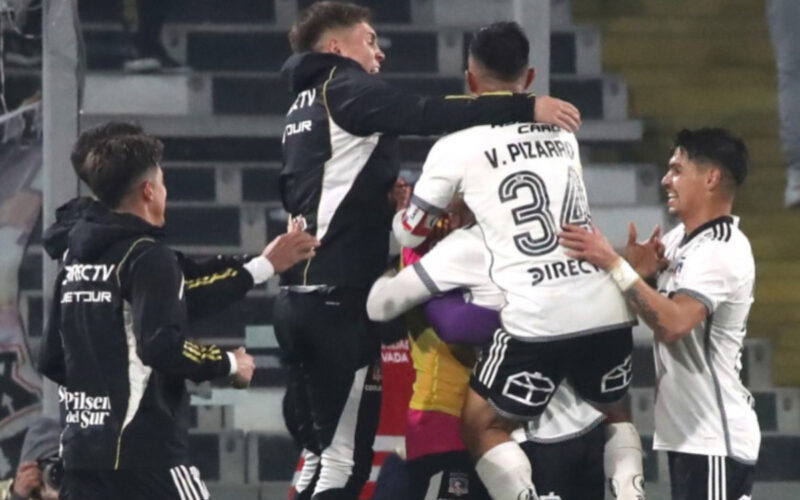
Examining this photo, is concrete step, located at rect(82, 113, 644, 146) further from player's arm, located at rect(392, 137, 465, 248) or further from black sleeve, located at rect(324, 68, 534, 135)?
player's arm, located at rect(392, 137, 465, 248)

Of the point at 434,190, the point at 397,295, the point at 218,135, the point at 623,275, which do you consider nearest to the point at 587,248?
the point at 623,275

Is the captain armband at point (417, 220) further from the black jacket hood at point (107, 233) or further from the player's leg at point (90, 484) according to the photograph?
the player's leg at point (90, 484)

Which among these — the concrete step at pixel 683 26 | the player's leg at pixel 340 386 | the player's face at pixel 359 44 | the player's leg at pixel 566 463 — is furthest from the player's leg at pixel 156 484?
the concrete step at pixel 683 26

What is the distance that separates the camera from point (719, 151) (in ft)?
16.7

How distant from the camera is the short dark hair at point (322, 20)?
18.3 ft

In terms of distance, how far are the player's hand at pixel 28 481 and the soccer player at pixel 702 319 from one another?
167cm

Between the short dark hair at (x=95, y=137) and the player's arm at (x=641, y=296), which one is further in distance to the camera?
the player's arm at (x=641, y=296)

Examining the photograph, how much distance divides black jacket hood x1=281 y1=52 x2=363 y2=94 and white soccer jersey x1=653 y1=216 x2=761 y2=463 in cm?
114

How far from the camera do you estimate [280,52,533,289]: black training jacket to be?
210 inches

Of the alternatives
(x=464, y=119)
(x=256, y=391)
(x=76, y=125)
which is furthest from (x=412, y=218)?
(x=256, y=391)

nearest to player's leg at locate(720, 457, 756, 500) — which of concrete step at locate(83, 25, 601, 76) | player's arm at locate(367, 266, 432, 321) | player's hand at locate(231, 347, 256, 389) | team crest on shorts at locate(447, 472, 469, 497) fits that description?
team crest on shorts at locate(447, 472, 469, 497)

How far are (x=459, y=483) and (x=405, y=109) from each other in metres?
1.08

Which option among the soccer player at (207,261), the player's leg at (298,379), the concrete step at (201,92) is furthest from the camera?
the concrete step at (201,92)

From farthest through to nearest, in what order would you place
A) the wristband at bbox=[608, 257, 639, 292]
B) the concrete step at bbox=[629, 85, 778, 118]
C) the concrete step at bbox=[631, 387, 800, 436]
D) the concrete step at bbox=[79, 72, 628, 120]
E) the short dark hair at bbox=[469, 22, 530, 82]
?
the concrete step at bbox=[629, 85, 778, 118]
the concrete step at bbox=[79, 72, 628, 120]
the concrete step at bbox=[631, 387, 800, 436]
the short dark hair at bbox=[469, 22, 530, 82]
the wristband at bbox=[608, 257, 639, 292]
